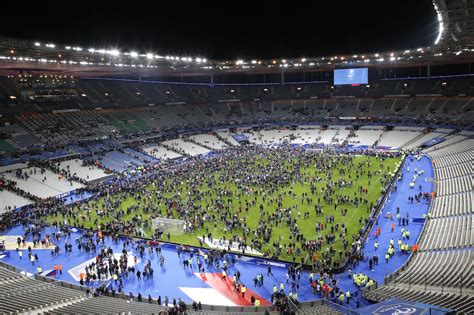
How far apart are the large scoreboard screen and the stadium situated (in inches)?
10.6

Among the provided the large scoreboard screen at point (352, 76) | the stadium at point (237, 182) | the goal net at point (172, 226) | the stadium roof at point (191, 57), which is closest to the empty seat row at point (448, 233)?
the stadium at point (237, 182)

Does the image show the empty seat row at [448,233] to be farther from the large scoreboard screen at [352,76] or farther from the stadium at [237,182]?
the large scoreboard screen at [352,76]

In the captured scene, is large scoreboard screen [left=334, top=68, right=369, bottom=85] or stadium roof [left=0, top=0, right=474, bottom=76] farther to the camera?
large scoreboard screen [left=334, top=68, right=369, bottom=85]

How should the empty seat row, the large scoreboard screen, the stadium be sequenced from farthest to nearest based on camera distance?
the large scoreboard screen → the empty seat row → the stadium

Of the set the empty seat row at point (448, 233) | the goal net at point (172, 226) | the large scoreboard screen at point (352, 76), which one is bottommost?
the goal net at point (172, 226)

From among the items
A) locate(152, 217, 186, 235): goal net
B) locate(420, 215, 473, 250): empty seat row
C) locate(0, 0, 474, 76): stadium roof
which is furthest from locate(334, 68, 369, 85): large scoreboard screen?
locate(152, 217, 186, 235): goal net

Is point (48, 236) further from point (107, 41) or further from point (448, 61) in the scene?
point (448, 61)

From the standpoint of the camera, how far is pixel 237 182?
42031 millimetres

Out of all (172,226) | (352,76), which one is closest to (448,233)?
(172,226)

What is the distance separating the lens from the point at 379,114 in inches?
2872

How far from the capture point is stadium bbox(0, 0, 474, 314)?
65.8 feet

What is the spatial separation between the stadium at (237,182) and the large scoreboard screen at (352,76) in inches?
10.6

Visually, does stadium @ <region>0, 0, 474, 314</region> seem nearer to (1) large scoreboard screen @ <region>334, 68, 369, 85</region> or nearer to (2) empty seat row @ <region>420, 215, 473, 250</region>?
(2) empty seat row @ <region>420, 215, 473, 250</region>

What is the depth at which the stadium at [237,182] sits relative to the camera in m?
20.1
